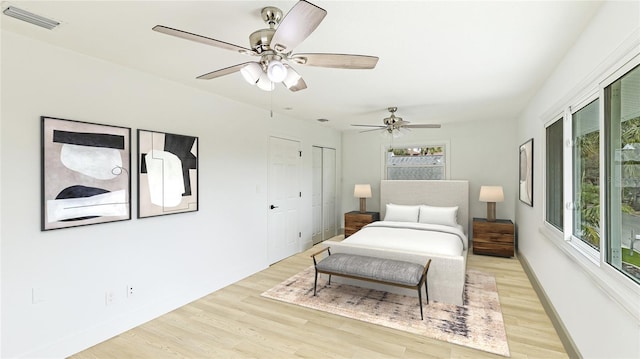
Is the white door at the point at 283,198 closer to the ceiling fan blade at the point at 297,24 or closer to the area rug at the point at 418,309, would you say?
the area rug at the point at 418,309

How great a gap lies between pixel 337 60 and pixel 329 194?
15.9 feet

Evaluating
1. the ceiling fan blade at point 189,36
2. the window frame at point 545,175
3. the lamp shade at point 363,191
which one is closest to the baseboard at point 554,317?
the window frame at point 545,175

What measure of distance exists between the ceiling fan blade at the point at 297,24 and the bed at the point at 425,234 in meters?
2.70

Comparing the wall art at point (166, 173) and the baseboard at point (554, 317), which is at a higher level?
the wall art at point (166, 173)

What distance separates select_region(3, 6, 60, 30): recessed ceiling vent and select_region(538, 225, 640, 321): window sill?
11.9ft

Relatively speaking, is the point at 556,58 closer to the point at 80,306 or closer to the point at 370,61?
the point at 370,61

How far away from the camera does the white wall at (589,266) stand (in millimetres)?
1483

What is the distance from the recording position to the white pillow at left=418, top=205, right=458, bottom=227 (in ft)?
16.6

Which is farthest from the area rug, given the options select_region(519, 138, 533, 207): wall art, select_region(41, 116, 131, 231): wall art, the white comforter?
select_region(41, 116, 131, 231): wall art

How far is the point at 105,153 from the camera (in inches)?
102

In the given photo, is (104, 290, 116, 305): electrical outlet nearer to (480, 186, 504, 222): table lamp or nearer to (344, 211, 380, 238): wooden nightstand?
(344, 211, 380, 238): wooden nightstand

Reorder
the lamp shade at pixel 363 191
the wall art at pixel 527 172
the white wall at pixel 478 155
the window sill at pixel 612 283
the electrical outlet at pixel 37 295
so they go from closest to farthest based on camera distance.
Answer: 1. the window sill at pixel 612 283
2. the electrical outlet at pixel 37 295
3. the wall art at pixel 527 172
4. the white wall at pixel 478 155
5. the lamp shade at pixel 363 191

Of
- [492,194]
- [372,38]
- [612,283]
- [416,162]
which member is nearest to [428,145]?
[416,162]

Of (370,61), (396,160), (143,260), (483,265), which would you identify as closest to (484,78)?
(370,61)
